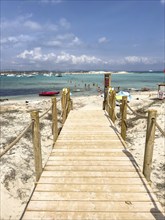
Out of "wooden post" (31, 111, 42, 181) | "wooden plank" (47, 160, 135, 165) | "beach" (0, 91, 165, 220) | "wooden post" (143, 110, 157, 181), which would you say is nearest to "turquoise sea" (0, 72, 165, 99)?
"beach" (0, 91, 165, 220)

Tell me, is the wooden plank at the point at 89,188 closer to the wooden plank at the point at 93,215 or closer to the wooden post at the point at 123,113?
the wooden plank at the point at 93,215

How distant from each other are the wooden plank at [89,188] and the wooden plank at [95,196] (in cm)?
11

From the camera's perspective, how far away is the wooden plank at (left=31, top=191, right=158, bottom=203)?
4.41m

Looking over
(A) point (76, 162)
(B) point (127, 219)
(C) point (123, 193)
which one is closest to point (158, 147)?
(A) point (76, 162)

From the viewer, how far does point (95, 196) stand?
4523 millimetres

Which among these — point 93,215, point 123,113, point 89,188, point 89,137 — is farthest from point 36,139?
point 123,113

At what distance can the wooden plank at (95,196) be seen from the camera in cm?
441

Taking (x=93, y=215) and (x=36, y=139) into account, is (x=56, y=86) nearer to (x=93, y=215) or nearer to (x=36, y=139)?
(x=36, y=139)

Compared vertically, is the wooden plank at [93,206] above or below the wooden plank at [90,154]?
below

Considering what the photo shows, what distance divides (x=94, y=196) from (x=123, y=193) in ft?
2.02

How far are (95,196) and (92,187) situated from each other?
338 mm

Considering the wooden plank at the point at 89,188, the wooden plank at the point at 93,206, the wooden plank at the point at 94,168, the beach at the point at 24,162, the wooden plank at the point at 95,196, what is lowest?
the beach at the point at 24,162

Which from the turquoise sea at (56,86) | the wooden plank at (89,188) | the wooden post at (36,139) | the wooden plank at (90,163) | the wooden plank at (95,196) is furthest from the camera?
the turquoise sea at (56,86)

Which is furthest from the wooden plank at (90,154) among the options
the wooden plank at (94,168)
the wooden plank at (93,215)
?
the wooden plank at (93,215)
